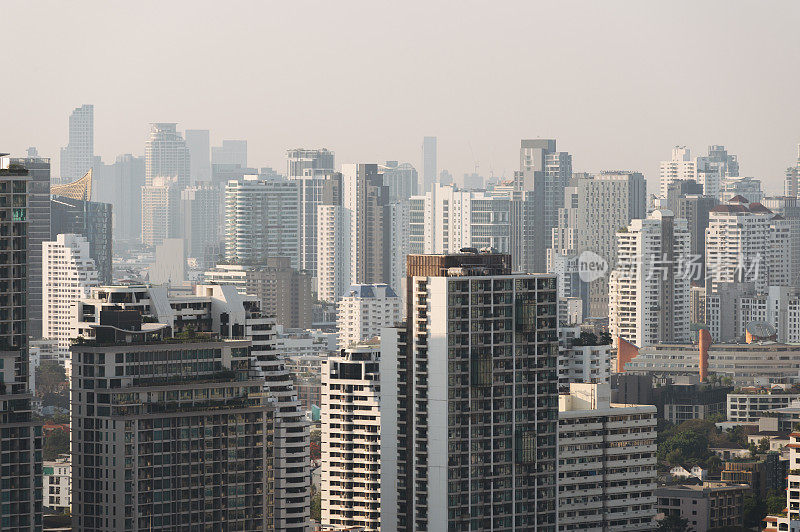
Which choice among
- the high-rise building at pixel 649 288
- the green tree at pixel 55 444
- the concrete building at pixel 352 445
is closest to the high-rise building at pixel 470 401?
the concrete building at pixel 352 445

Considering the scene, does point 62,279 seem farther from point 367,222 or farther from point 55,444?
point 55,444

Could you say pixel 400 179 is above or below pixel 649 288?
above

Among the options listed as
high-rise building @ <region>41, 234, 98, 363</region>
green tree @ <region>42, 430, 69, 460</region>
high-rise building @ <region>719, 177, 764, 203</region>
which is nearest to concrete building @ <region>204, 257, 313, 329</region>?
high-rise building @ <region>41, 234, 98, 363</region>

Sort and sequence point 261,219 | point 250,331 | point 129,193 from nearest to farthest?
1. point 250,331
2. point 261,219
3. point 129,193

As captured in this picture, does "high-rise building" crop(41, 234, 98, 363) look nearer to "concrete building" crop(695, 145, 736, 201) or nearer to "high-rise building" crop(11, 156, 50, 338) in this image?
"high-rise building" crop(11, 156, 50, 338)

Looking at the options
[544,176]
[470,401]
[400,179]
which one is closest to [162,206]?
[400,179]

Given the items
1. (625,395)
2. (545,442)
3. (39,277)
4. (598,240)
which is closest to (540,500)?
(545,442)

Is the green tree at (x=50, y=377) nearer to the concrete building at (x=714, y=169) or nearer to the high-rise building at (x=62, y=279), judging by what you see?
the high-rise building at (x=62, y=279)
